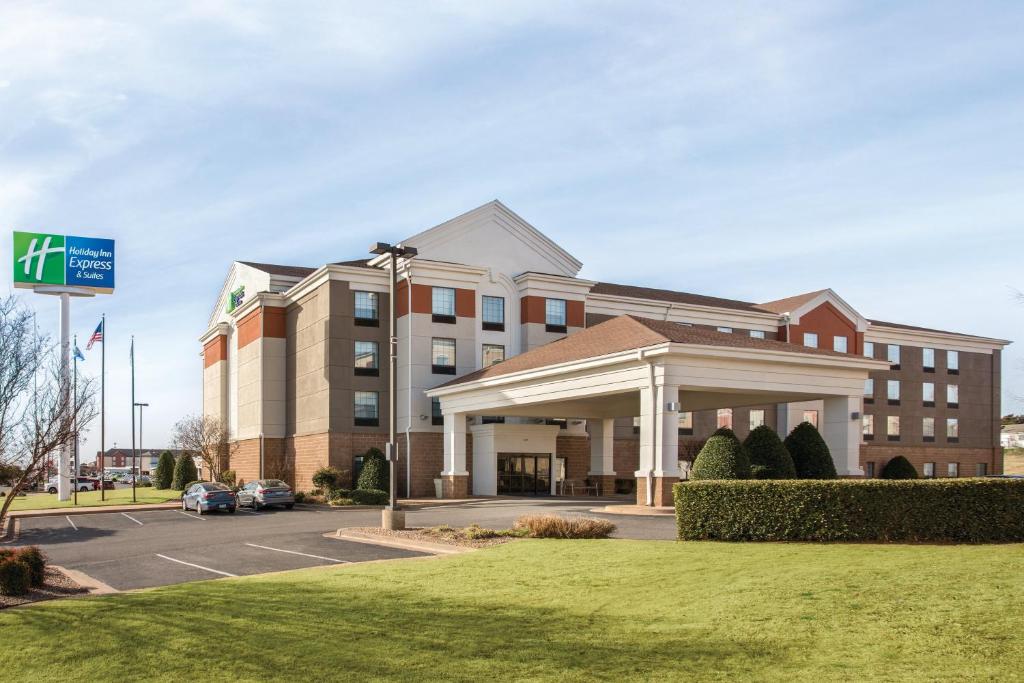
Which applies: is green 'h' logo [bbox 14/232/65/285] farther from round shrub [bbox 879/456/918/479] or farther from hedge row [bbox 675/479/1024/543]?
hedge row [bbox 675/479/1024/543]

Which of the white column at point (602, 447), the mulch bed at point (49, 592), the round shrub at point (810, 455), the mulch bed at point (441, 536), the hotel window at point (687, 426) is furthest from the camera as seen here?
the hotel window at point (687, 426)

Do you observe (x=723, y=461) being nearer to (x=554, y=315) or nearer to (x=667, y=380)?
(x=667, y=380)

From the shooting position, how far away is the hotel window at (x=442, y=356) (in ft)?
153

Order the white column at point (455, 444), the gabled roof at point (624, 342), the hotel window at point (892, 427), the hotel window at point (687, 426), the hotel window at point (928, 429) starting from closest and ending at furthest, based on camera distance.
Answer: the gabled roof at point (624, 342)
the white column at point (455, 444)
the hotel window at point (687, 426)
the hotel window at point (892, 427)
the hotel window at point (928, 429)

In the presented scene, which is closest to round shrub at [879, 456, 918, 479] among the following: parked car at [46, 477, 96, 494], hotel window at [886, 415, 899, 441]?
hotel window at [886, 415, 899, 441]

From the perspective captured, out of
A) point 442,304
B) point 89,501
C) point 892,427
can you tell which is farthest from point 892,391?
point 89,501

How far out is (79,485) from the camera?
73.6 meters

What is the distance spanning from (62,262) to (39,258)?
128cm

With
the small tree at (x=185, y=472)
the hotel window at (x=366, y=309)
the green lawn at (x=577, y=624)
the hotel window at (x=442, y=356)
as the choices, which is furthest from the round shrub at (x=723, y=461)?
the small tree at (x=185, y=472)

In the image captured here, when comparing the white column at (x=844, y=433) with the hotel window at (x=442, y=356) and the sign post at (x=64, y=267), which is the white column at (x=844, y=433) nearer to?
the hotel window at (x=442, y=356)

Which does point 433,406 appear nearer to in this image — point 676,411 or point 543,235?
point 543,235

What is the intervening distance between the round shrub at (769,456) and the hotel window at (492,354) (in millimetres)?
23370

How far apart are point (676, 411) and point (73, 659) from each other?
21.8 metres

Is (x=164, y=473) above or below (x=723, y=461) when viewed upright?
below
